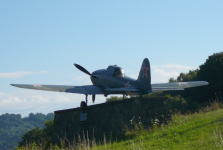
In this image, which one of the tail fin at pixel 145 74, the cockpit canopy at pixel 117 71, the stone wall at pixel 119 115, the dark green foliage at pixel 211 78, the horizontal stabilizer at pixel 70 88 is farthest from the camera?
the dark green foliage at pixel 211 78

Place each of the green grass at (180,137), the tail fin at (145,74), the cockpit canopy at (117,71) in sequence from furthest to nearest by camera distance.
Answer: the cockpit canopy at (117,71), the tail fin at (145,74), the green grass at (180,137)

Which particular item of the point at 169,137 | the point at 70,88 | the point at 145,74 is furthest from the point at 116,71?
the point at 169,137

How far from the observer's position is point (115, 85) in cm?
1823

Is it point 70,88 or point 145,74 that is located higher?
point 145,74

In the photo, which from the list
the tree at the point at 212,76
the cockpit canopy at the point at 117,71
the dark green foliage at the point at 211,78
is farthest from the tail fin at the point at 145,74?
the dark green foliage at the point at 211,78

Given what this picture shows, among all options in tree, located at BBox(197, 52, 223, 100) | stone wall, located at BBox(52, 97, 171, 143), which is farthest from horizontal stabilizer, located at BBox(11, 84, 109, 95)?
tree, located at BBox(197, 52, 223, 100)

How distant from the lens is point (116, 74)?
18.7 metres

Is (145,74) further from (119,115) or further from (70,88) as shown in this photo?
(70,88)

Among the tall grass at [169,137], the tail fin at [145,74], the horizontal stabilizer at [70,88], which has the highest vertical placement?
the tail fin at [145,74]

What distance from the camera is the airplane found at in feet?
53.3

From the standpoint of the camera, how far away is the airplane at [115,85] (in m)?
16.2

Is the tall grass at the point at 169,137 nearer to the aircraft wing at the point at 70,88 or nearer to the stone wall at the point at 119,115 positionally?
the stone wall at the point at 119,115

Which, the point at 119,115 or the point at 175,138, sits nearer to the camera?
the point at 175,138

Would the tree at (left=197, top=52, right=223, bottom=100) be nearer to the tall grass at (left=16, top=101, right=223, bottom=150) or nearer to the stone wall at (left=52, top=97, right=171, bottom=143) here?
the stone wall at (left=52, top=97, right=171, bottom=143)
